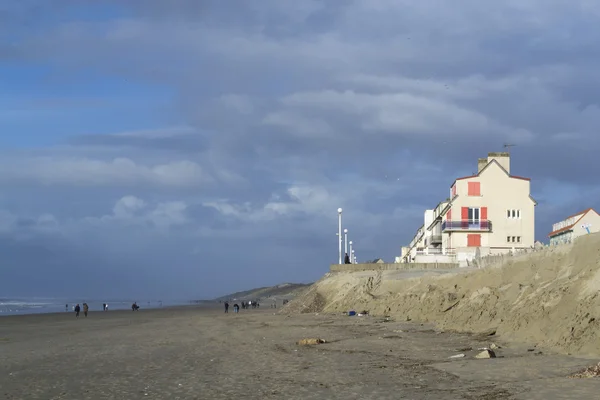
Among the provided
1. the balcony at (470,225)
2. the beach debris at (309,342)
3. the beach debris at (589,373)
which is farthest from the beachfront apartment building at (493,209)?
the beach debris at (589,373)

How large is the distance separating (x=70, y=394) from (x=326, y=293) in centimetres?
3877

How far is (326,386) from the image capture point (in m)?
15.4

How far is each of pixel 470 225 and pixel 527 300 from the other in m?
42.1

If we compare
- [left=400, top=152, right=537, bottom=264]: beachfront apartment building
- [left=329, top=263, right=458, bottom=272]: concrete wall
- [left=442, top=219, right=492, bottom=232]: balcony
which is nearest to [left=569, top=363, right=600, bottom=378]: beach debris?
[left=329, top=263, right=458, bottom=272]: concrete wall

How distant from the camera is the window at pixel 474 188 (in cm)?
6438

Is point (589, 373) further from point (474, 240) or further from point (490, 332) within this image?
point (474, 240)

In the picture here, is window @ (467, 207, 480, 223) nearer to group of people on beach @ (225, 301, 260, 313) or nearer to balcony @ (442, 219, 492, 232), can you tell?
balcony @ (442, 219, 492, 232)

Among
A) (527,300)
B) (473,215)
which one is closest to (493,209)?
(473,215)

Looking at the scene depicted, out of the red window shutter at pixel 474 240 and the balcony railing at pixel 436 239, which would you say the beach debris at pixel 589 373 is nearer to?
A: the red window shutter at pixel 474 240

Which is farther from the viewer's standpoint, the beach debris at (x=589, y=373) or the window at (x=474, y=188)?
the window at (x=474, y=188)

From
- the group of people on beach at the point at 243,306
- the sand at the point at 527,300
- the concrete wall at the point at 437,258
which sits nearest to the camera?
the sand at the point at 527,300

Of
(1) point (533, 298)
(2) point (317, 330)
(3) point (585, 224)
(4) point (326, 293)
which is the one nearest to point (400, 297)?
(2) point (317, 330)

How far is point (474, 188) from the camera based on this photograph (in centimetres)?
6456

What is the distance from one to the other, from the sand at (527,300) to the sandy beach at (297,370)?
2.79 ft
